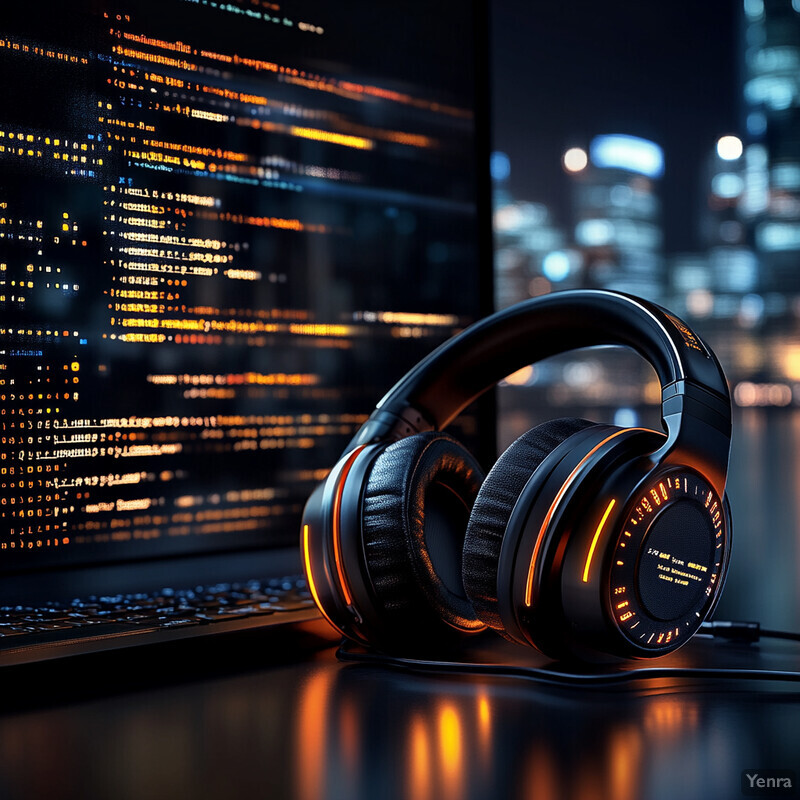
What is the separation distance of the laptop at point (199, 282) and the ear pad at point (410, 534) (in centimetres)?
13

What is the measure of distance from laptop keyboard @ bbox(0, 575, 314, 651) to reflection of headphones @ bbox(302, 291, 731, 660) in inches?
4.2

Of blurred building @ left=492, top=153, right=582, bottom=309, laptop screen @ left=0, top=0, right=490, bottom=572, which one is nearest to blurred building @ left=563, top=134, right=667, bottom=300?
blurred building @ left=492, top=153, right=582, bottom=309

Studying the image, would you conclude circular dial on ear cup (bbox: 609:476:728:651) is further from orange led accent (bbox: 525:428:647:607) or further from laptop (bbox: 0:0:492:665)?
laptop (bbox: 0:0:492:665)

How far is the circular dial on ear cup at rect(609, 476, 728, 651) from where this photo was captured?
567mm

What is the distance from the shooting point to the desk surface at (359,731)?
45cm

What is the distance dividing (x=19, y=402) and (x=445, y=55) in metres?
0.66

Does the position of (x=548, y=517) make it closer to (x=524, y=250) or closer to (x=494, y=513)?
(x=494, y=513)

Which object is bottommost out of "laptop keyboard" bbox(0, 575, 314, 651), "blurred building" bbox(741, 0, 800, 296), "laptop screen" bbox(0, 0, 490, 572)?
"laptop keyboard" bbox(0, 575, 314, 651)

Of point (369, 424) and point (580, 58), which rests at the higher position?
point (580, 58)

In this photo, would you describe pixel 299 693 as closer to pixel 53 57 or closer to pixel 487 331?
pixel 487 331

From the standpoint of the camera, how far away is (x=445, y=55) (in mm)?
1111

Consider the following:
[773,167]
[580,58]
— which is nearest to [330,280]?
[580,58]

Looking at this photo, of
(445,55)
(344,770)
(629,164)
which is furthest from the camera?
(629,164)

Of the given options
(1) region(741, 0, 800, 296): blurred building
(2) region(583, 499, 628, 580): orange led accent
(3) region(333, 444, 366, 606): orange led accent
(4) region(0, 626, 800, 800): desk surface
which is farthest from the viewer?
(1) region(741, 0, 800, 296): blurred building
